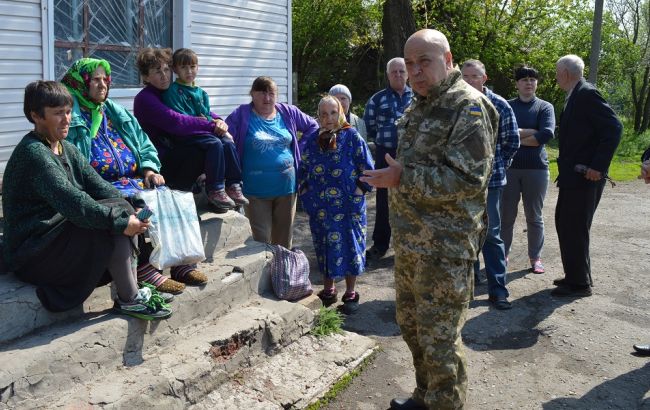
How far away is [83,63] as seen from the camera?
401 centimetres

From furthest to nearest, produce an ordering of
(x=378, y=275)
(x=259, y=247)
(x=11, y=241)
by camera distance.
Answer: (x=378, y=275) < (x=259, y=247) < (x=11, y=241)

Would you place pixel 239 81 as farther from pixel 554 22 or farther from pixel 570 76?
pixel 554 22

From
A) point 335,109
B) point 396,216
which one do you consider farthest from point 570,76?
point 396,216

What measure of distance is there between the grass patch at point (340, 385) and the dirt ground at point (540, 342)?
4 centimetres

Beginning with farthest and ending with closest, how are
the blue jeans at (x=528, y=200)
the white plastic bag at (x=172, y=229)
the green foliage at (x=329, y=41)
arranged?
the green foliage at (x=329, y=41) → the blue jeans at (x=528, y=200) → the white plastic bag at (x=172, y=229)

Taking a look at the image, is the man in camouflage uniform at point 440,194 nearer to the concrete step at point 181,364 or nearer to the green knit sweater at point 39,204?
the concrete step at point 181,364

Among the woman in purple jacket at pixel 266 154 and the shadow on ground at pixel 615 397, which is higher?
the woman in purple jacket at pixel 266 154

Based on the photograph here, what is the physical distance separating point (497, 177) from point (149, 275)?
306 cm

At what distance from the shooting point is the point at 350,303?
17.9 feet

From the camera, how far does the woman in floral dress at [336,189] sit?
17.2 ft

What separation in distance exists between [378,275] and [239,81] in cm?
357

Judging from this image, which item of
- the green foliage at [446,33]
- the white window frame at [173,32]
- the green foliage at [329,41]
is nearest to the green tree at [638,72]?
the green foliage at [446,33]

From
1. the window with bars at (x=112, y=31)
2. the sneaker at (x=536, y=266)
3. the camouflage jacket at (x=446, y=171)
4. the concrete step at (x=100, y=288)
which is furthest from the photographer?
the sneaker at (x=536, y=266)

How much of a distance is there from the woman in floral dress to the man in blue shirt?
138cm
